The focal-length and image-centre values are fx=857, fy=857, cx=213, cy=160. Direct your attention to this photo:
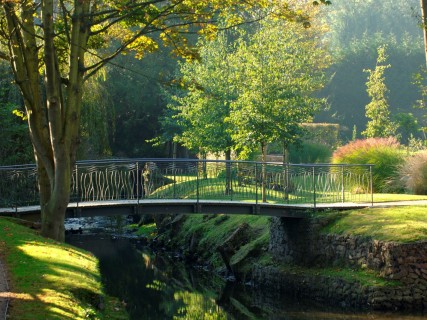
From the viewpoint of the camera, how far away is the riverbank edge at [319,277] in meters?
20.7

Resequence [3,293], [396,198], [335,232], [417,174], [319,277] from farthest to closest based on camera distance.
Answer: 1. [417,174]
2. [396,198]
3. [335,232]
4. [319,277]
5. [3,293]

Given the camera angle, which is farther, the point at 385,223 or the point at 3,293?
the point at 385,223

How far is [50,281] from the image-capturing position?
1423 centimetres

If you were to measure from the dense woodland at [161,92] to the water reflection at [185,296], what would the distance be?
5571mm

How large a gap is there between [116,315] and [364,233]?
8759 mm

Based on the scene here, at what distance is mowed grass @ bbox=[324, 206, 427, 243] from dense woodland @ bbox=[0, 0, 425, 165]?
19.1 ft

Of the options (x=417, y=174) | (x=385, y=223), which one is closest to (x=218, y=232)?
(x=417, y=174)

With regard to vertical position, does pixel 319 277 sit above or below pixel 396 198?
below

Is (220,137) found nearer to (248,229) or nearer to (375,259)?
(248,229)

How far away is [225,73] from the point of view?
3891cm

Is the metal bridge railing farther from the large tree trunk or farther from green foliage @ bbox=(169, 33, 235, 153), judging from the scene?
green foliage @ bbox=(169, 33, 235, 153)

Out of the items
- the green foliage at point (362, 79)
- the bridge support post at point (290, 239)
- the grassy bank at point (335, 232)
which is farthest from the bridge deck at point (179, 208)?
the green foliage at point (362, 79)

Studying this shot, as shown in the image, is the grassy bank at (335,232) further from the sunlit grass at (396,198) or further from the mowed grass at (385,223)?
the sunlit grass at (396,198)

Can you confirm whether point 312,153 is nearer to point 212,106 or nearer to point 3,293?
point 212,106
